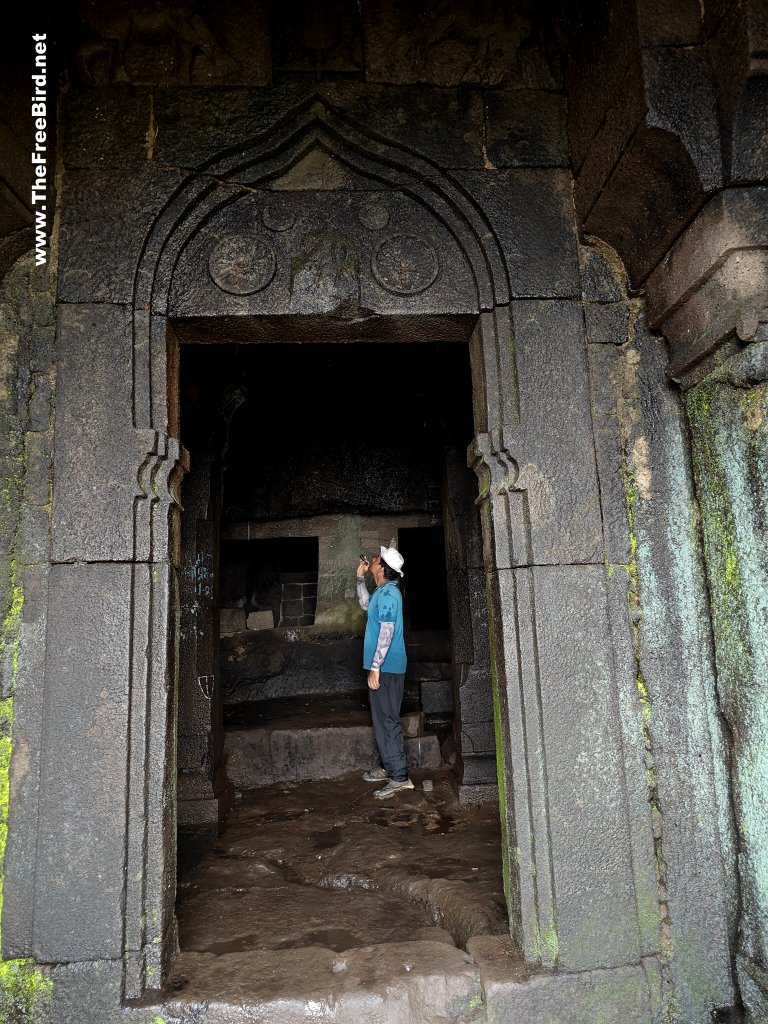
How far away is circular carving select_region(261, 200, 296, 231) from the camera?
2.68 m

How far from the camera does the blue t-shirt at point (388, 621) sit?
464cm

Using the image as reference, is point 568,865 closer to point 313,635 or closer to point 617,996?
point 617,996

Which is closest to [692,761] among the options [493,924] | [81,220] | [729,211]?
[493,924]

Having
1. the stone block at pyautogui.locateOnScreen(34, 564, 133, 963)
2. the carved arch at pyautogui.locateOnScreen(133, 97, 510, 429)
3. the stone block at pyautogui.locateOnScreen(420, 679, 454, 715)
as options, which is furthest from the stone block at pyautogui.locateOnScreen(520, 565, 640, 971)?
the stone block at pyautogui.locateOnScreen(420, 679, 454, 715)

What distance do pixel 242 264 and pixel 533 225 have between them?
1.15 m

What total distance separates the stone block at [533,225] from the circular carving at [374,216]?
329 mm

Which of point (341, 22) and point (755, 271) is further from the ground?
point (341, 22)

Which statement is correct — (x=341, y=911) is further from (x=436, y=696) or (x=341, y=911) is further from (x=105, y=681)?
(x=436, y=696)

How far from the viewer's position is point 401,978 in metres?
2.24

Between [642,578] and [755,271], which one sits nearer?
[755,271]

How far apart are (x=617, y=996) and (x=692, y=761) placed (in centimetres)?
80

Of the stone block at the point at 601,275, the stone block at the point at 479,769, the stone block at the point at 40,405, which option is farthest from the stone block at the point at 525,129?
the stone block at the point at 479,769

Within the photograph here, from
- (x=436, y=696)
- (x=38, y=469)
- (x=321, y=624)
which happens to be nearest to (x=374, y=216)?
(x=38, y=469)

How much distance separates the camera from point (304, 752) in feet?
16.7
